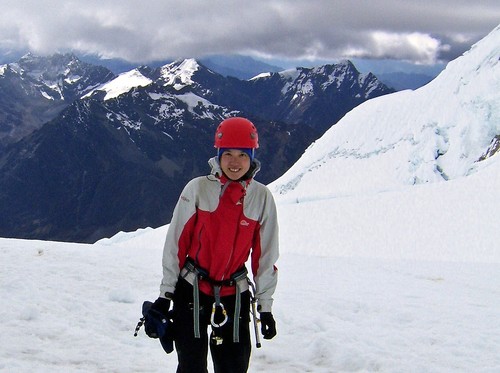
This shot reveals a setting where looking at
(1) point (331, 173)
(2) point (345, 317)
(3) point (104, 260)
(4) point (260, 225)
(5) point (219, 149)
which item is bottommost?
(2) point (345, 317)

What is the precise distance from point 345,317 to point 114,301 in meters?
3.80

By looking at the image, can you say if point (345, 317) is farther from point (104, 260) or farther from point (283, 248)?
point (283, 248)

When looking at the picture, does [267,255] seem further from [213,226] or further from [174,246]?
[174,246]

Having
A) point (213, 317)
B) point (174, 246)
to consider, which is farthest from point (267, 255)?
point (174, 246)

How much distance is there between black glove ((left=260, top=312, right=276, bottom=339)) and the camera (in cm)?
468

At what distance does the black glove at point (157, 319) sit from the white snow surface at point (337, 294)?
213cm

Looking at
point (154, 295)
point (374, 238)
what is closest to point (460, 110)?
point (374, 238)

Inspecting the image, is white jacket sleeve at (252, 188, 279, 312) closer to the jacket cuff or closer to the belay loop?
the jacket cuff

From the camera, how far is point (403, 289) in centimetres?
1100

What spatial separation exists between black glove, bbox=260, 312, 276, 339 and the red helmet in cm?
148

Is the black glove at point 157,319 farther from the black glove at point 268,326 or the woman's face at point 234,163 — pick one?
the woman's face at point 234,163

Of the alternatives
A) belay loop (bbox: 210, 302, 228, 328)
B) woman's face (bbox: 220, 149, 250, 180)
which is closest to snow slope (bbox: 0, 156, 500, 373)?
belay loop (bbox: 210, 302, 228, 328)

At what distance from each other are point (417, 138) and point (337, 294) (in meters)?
36.1

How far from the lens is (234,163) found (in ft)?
14.8
